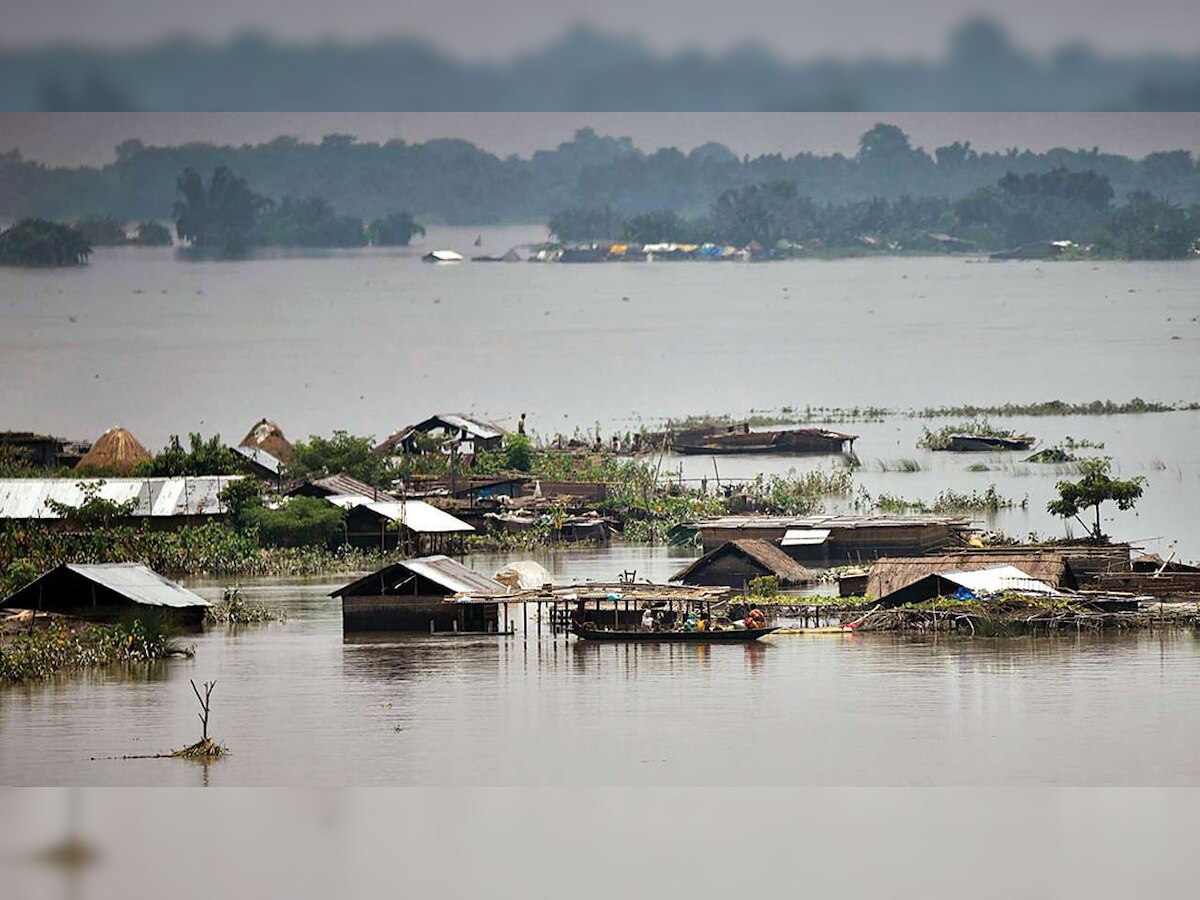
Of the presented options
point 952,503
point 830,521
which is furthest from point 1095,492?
point 830,521

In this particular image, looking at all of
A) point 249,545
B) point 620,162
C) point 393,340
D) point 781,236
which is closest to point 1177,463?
point 781,236

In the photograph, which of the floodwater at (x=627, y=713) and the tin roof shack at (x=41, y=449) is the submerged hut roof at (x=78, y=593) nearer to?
the floodwater at (x=627, y=713)

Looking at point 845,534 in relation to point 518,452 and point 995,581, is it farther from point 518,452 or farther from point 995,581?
point 518,452

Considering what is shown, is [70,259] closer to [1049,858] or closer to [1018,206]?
[1018,206]

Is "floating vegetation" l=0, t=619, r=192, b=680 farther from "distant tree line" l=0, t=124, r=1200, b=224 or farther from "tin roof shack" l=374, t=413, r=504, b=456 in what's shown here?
"tin roof shack" l=374, t=413, r=504, b=456

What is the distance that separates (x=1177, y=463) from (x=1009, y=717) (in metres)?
2.19

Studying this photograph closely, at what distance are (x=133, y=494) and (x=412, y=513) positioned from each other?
1457mm

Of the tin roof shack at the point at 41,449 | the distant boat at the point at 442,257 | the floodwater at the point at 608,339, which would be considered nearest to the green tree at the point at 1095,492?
the floodwater at the point at 608,339

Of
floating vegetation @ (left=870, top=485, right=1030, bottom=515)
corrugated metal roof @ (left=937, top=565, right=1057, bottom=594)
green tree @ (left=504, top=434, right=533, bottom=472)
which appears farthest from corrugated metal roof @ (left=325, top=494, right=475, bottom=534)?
corrugated metal roof @ (left=937, top=565, right=1057, bottom=594)

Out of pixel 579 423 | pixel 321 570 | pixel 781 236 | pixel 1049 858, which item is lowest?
pixel 1049 858

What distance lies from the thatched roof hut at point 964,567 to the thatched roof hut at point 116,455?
384 centimetres

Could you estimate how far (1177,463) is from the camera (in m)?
10.4

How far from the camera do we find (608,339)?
10.7 metres

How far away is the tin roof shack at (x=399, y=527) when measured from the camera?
1205 centimetres
